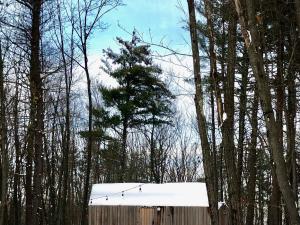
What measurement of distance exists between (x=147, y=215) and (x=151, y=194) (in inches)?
30.6

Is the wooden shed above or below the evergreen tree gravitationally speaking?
below

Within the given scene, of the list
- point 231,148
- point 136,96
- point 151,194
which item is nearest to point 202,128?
point 231,148

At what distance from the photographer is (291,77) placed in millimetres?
7402

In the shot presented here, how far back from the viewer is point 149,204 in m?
15.8

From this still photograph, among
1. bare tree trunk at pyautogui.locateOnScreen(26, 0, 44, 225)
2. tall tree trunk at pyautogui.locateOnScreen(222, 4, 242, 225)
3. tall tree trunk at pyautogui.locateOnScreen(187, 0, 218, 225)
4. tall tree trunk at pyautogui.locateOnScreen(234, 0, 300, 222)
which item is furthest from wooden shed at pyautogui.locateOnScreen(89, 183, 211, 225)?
tall tree trunk at pyautogui.locateOnScreen(234, 0, 300, 222)

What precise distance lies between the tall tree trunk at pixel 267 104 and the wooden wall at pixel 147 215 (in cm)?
1109

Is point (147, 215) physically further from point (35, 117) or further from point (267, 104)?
point (267, 104)

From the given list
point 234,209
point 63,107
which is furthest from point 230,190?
point 63,107

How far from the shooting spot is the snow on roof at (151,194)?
15.4 meters

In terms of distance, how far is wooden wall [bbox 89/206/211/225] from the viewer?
49.1 ft

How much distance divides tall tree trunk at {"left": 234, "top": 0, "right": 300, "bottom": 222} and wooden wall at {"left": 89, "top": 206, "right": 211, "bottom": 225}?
437 inches

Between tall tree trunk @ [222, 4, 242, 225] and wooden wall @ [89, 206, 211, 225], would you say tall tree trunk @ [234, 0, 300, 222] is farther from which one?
wooden wall @ [89, 206, 211, 225]

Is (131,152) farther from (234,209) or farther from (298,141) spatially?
(234,209)

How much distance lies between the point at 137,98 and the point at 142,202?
8.90m
